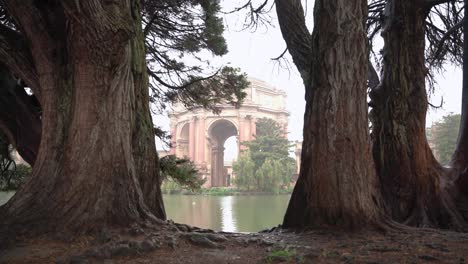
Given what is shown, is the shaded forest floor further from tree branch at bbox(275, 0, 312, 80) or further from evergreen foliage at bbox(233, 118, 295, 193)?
evergreen foliage at bbox(233, 118, 295, 193)

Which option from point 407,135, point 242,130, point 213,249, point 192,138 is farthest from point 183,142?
point 213,249

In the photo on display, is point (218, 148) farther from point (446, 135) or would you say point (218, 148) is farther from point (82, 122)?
point (82, 122)

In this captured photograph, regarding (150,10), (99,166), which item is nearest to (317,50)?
(99,166)

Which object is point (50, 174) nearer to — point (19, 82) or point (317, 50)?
point (19, 82)

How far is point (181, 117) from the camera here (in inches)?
1375

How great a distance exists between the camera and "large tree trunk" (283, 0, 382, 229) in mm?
3254

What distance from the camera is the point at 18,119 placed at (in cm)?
387

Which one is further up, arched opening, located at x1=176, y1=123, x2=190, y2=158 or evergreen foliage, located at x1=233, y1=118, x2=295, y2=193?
arched opening, located at x1=176, y1=123, x2=190, y2=158

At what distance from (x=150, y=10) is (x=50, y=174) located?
10.5ft

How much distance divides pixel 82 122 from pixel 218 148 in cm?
3393

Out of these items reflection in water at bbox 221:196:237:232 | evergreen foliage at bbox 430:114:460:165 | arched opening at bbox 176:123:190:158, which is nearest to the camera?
reflection in water at bbox 221:196:237:232

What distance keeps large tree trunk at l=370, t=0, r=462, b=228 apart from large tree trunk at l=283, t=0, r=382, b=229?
850 mm

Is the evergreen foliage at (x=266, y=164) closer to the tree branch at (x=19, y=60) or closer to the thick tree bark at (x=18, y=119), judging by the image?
the thick tree bark at (x=18, y=119)

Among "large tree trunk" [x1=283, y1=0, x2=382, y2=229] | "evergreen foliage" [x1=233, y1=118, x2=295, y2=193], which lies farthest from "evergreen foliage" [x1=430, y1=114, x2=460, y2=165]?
"large tree trunk" [x1=283, y1=0, x2=382, y2=229]
